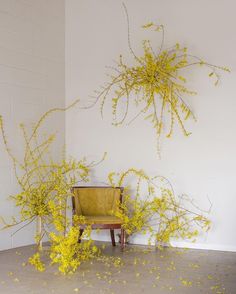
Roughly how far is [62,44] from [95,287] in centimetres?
335

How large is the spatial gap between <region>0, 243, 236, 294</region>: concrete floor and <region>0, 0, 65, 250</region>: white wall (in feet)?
2.64

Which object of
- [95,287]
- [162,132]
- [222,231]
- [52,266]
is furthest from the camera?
[162,132]

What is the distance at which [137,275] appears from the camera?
427 cm

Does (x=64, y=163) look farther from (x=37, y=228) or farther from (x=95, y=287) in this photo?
(x=95, y=287)

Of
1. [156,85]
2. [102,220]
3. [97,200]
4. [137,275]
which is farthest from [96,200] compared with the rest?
[137,275]

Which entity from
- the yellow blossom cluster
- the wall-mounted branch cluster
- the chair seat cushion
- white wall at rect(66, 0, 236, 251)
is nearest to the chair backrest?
the yellow blossom cluster

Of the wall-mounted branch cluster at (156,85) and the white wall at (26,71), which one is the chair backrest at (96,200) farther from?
the wall-mounted branch cluster at (156,85)

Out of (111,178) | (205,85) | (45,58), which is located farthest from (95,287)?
(45,58)

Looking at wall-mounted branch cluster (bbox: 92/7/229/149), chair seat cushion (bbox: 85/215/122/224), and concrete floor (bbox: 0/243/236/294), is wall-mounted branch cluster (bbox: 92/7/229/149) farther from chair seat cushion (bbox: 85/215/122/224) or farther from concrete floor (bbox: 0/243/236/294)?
concrete floor (bbox: 0/243/236/294)

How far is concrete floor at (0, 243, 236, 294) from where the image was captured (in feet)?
12.6

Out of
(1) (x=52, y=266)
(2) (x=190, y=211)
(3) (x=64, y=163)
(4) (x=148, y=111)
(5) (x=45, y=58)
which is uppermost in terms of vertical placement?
(5) (x=45, y=58)

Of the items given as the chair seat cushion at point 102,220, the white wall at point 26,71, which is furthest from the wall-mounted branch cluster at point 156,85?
the chair seat cushion at point 102,220

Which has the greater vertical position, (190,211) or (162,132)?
(162,132)

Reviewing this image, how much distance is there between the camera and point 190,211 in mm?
5547
